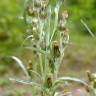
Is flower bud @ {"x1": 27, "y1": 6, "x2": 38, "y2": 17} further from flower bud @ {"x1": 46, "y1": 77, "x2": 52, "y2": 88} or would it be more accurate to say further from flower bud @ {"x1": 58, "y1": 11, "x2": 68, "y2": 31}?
flower bud @ {"x1": 46, "y1": 77, "x2": 52, "y2": 88}

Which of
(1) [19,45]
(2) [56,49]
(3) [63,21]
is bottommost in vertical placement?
(1) [19,45]

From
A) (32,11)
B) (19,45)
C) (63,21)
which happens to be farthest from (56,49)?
(19,45)

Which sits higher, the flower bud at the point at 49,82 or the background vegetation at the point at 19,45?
the flower bud at the point at 49,82

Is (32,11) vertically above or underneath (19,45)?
above

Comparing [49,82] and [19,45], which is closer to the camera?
[49,82]

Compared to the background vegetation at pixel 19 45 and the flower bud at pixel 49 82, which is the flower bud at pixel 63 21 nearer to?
the flower bud at pixel 49 82

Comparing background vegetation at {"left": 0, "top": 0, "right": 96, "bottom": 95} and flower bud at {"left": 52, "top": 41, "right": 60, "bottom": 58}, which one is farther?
background vegetation at {"left": 0, "top": 0, "right": 96, "bottom": 95}

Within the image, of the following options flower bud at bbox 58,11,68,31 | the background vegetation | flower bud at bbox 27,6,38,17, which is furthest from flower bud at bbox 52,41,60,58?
the background vegetation

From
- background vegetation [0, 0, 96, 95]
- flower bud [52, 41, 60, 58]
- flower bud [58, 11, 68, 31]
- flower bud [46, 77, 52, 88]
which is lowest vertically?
background vegetation [0, 0, 96, 95]

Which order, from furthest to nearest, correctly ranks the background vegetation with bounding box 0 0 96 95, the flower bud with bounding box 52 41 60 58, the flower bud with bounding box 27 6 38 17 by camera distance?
the background vegetation with bounding box 0 0 96 95 < the flower bud with bounding box 27 6 38 17 < the flower bud with bounding box 52 41 60 58

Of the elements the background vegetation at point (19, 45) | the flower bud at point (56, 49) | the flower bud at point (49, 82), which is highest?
the flower bud at point (56, 49)

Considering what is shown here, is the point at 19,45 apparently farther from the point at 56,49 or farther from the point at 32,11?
the point at 56,49

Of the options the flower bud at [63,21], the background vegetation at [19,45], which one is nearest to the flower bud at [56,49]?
the flower bud at [63,21]
